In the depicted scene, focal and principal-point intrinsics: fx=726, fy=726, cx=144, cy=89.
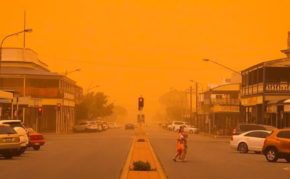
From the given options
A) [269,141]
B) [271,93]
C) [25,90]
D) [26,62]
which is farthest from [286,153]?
[26,62]

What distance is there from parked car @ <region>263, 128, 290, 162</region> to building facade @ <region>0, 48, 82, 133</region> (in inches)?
2235

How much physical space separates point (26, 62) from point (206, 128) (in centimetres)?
3153

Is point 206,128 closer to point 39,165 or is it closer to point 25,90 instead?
point 25,90

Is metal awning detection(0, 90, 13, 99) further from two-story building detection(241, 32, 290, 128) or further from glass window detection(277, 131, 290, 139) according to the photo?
glass window detection(277, 131, 290, 139)

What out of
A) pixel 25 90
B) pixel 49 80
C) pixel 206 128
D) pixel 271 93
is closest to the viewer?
pixel 271 93

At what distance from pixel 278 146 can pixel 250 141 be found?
11675mm

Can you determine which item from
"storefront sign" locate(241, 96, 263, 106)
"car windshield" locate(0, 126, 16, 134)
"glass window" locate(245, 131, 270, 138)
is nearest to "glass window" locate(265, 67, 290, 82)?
"storefront sign" locate(241, 96, 263, 106)

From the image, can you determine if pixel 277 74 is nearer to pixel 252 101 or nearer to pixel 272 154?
pixel 252 101

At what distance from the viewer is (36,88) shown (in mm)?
103500

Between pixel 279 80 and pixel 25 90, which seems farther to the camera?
pixel 25 90

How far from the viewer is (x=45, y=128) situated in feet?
351

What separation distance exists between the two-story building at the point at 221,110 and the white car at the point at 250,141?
156 ft

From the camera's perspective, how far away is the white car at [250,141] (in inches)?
1875

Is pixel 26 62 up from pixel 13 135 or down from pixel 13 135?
up
